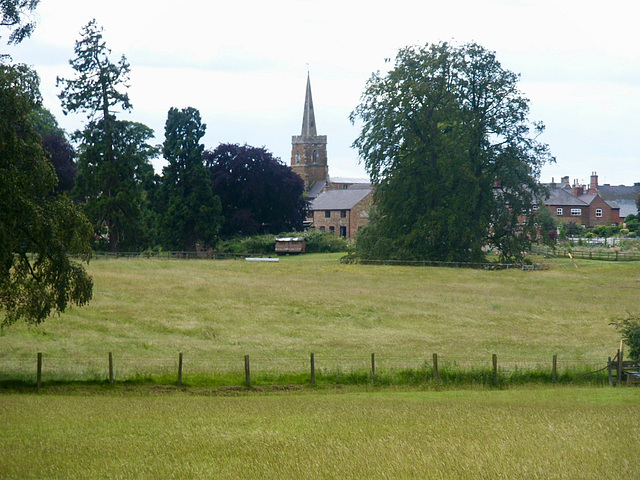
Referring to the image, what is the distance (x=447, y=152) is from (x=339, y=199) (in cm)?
5828

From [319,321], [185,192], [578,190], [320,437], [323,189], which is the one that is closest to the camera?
[320,437]

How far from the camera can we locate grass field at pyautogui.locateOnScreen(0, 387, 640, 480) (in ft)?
49.1

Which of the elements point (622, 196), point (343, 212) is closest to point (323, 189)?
point (343, 212)

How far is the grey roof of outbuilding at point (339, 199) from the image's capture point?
4838 inches

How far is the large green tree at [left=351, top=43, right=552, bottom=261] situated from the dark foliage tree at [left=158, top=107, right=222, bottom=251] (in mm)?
17713

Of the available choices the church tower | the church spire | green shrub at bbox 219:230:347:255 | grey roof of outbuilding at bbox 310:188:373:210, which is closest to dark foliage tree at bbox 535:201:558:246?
green shrub at bbox 219:230:347:255

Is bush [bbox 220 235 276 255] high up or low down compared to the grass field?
up

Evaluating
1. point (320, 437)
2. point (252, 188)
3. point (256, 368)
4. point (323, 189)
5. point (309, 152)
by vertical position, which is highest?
point (309, 152)

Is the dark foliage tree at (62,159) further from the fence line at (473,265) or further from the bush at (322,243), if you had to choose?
the fence line at (473,265)

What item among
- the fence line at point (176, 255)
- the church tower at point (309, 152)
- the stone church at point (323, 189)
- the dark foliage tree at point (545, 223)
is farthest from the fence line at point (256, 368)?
the church tower at point (309, 152)

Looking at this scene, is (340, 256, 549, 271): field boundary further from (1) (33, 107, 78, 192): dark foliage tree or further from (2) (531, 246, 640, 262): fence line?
(1) (33, 107, 78, 192): dark foliage tree

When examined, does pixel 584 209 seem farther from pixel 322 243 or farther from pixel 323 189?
pixel 322 243

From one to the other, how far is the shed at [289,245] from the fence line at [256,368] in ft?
205

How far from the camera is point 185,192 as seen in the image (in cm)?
7938
